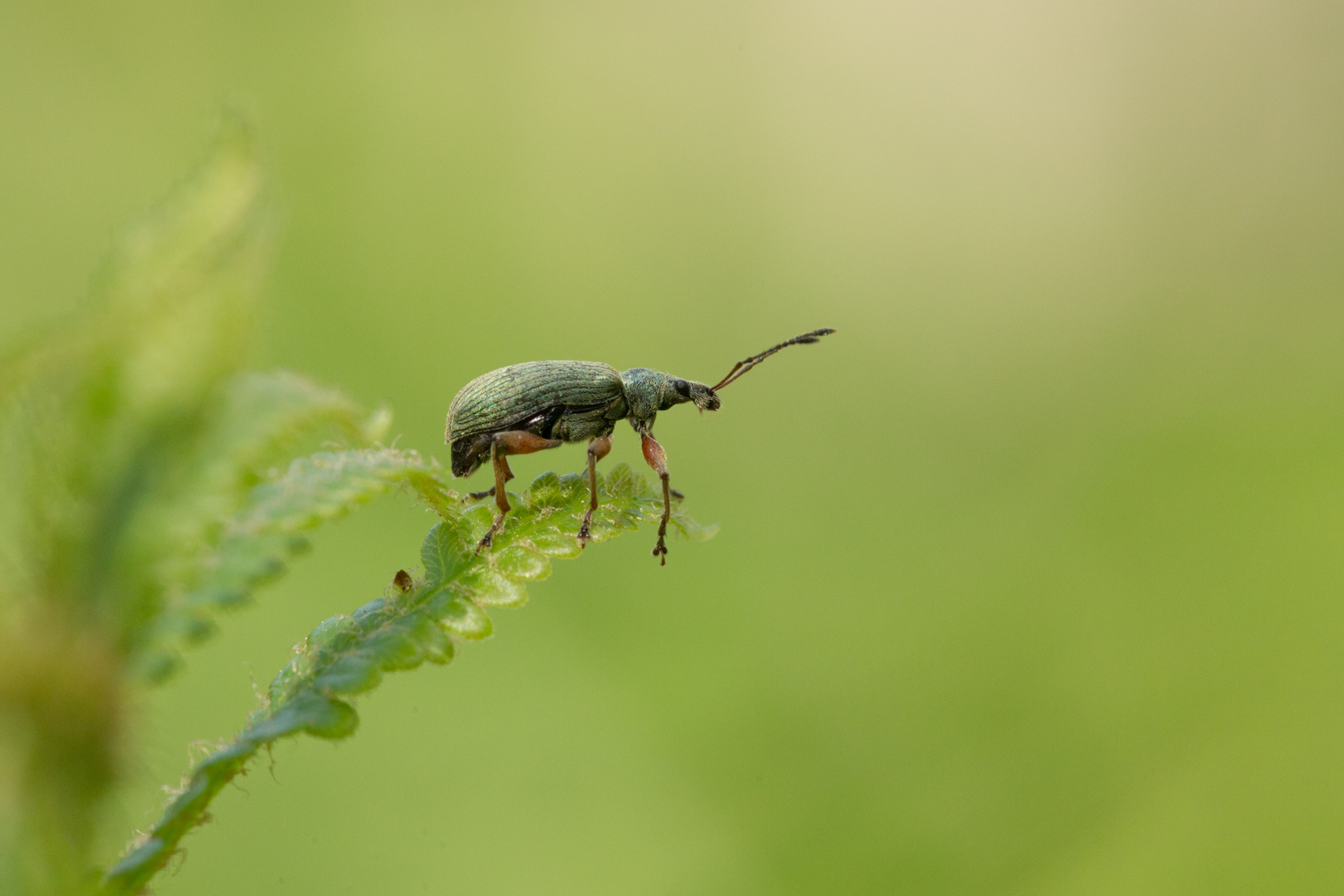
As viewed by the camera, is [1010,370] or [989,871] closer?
[989,871]

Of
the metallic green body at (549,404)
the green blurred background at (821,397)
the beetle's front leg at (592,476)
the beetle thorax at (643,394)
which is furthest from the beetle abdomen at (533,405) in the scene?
the green blurred background at (821,397)

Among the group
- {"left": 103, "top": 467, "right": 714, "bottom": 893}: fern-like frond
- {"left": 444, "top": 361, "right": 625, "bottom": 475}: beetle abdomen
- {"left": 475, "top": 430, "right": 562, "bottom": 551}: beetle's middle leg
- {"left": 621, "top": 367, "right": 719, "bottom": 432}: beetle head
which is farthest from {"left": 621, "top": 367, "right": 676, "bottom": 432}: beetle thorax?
{"left": 103, "top": 467, "right": 714, "bottom": 893}: fern-like frond

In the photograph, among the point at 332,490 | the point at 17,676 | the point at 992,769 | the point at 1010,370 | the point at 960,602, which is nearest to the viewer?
the point at 17,676

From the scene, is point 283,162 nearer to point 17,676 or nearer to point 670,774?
point 670,774

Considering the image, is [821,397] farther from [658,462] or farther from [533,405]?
[533,405]

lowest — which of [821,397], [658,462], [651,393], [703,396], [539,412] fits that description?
[821,397]

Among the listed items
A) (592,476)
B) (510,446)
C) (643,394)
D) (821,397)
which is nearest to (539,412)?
(510,446)

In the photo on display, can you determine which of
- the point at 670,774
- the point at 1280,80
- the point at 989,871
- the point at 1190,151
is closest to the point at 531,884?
the point at 670,774
